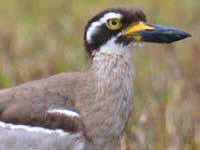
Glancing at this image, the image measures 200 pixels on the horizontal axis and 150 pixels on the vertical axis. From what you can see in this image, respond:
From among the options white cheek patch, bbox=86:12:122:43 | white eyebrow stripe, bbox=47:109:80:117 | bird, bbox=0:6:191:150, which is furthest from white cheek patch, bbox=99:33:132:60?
white eyebrow stripe, bbox=47:109:80:117

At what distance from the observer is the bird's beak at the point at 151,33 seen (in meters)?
7.57

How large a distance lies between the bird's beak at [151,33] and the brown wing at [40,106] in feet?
1.80

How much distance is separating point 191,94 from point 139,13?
2.11m

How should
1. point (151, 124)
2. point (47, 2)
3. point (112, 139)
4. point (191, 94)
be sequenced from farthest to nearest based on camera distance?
point (47, 2), point (191, 94), point (151, 124), point (112, 139)

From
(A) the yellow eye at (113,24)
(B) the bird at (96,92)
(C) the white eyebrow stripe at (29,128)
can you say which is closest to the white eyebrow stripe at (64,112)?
(B) the bird at (96,92)

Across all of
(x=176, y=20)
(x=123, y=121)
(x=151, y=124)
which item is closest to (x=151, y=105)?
(x=151, y=124)

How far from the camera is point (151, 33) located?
761 cm

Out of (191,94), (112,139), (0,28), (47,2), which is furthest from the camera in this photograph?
(47,2)

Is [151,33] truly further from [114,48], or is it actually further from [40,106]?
[40,106]

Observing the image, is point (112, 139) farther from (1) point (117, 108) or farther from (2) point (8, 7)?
(2) point (8, 7)

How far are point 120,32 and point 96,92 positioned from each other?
0.41 m

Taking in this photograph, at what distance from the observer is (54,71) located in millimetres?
10062

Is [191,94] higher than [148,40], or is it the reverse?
[148,40]

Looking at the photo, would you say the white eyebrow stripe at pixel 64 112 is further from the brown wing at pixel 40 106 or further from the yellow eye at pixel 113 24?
the yellow eye at pixel 113 24
